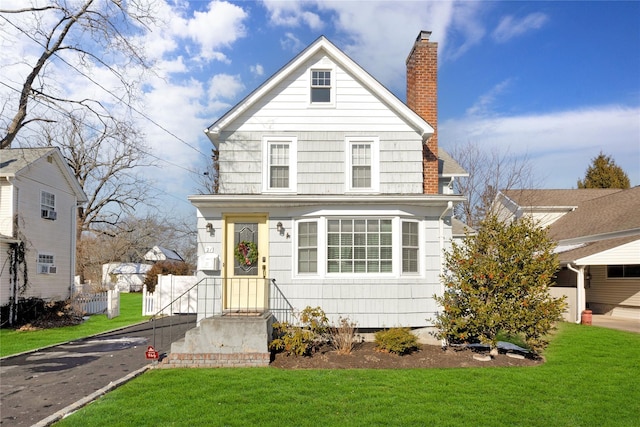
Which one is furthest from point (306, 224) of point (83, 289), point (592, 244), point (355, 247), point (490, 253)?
point (83, 289)

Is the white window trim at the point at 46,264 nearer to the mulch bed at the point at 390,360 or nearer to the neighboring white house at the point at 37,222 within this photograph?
the neighboring white house at the point at 37,222

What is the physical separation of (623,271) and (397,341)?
42.5 feet

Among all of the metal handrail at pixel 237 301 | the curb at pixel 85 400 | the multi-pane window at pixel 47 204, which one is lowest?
the curb at pixel 85 400

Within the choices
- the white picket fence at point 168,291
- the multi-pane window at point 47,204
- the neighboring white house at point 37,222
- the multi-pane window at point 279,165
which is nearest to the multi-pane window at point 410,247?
the multi-pane window at point 279,165

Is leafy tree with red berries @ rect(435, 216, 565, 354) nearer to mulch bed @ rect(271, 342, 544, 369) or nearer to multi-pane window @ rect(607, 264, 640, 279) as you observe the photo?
mulch bed @ rect(271, 342, 544, 369)

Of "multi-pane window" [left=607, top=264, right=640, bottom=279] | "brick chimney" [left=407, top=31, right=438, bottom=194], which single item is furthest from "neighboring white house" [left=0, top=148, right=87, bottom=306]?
"multi-pane window" [left=607, top=264, right=640, bottom=279]

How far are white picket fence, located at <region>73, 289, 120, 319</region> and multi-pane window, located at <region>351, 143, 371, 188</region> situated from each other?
12425 mm

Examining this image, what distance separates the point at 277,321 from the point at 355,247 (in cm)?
271

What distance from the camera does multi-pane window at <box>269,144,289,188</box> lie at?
1169 cm

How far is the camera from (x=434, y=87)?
12.7m

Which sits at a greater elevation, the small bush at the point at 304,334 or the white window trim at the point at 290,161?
the white window trim at the point at 290,161

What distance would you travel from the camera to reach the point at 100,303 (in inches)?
771

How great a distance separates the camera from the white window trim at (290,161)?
11.6 metres

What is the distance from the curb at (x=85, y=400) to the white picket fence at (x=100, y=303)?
34.5 ft
